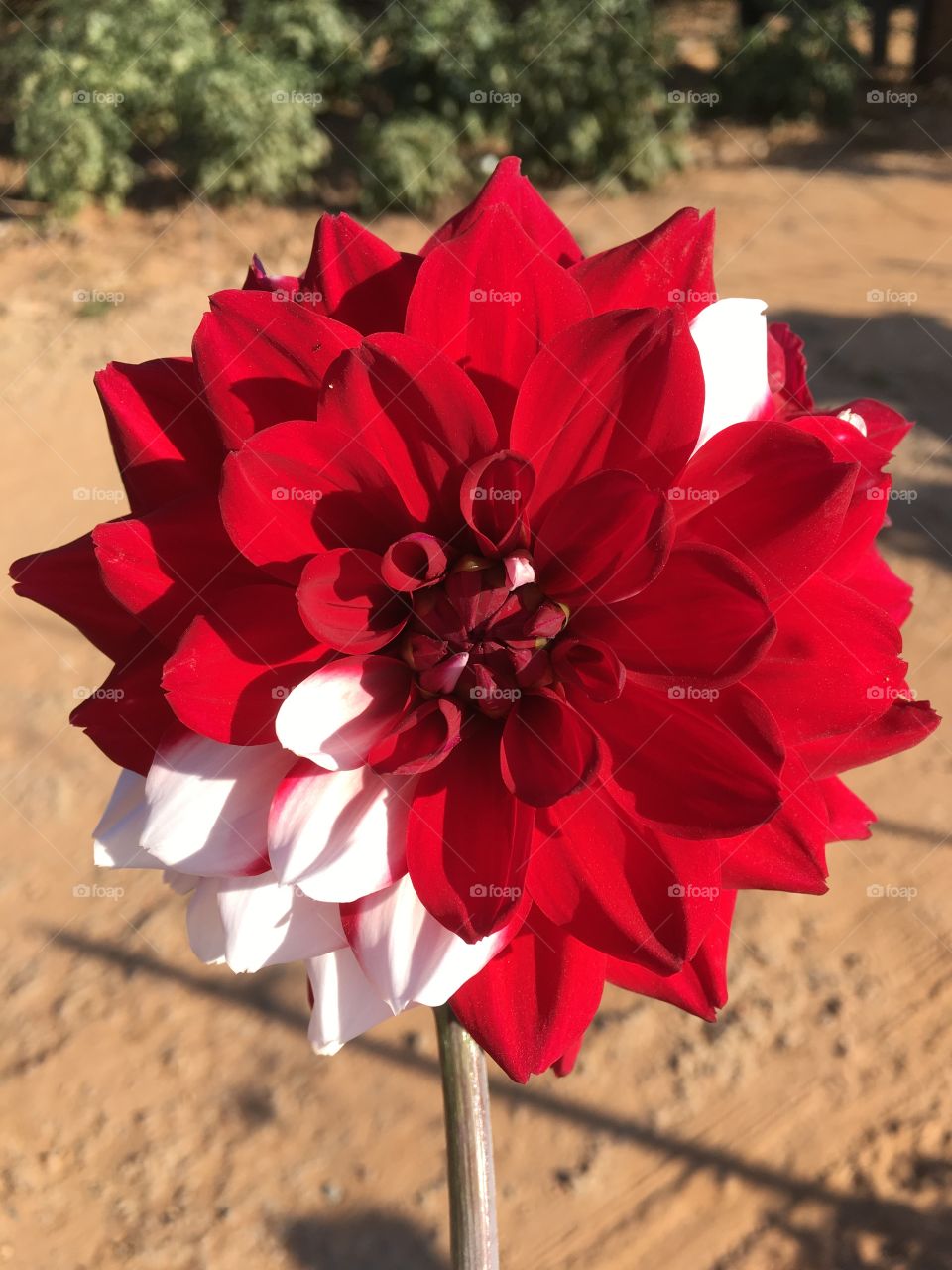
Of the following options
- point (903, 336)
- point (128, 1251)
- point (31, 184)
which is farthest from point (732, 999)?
point (31, 184)

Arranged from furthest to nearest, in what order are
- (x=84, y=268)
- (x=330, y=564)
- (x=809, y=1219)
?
1. (x=84, y=268)
2. (x=809, y=1219)
3. (x=330, y=564)

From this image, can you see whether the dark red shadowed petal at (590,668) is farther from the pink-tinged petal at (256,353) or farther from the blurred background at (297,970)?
the blurred background at (297,970)

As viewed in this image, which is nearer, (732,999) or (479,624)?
(479,624)

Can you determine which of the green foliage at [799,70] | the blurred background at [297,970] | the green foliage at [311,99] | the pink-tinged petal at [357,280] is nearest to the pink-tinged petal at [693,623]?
the pink-tinged petal at [357,280]

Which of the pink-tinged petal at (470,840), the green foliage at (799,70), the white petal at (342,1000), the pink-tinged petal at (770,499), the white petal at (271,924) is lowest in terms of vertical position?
the green foliage at (799,70)

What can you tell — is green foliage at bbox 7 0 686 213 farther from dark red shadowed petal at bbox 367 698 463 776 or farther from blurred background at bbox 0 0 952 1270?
dark red shadowed petal at bbox 367 698 463 776

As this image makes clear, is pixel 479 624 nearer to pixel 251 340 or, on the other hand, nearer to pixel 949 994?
pixel 251 340

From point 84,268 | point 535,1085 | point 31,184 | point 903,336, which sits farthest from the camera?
point 31,184
